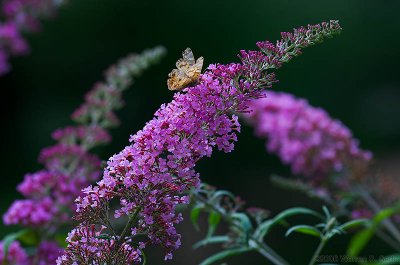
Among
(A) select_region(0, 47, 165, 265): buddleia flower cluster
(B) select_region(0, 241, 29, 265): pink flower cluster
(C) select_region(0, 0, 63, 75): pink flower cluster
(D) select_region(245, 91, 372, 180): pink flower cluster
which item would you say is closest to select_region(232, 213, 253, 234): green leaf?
(A) select_region(0, 47, 165, 265): buddleia flower cluster

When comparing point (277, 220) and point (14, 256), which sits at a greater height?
point (14, 256)

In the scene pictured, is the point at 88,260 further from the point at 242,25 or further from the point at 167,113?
the point at 242,25

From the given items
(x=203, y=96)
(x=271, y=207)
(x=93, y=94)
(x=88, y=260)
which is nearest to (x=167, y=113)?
(x=203, y=96)

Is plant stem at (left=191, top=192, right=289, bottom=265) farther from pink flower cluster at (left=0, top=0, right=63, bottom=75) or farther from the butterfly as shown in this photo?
pink flower cluster at (left=0, top=0, right=63, bottom=75)

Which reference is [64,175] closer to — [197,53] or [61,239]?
[61,239]

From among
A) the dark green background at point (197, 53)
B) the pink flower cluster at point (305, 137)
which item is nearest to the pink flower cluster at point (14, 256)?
the pink flower cluster at point (305, 137)

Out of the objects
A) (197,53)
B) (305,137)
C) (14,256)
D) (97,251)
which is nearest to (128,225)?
(97,251)
